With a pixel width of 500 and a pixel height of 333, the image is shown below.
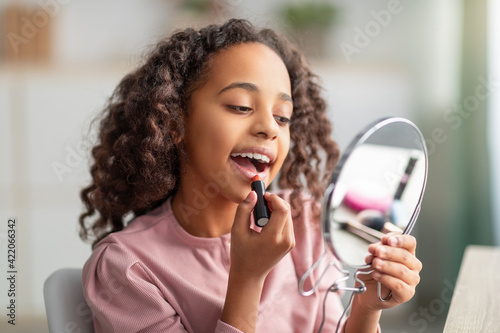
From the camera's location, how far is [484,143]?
268 cm

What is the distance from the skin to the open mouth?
1 cm

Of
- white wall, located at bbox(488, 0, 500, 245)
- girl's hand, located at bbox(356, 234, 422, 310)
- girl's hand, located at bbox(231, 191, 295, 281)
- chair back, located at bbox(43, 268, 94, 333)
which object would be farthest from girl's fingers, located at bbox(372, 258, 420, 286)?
white wall, located at bbox(488, 0, 500, 245)

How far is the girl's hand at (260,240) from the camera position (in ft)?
2.98

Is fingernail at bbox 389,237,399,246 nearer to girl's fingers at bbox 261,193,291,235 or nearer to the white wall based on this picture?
girl's fingers at bbox 261,193,291,235

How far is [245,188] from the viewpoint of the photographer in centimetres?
102

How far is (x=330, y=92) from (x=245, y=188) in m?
1.83

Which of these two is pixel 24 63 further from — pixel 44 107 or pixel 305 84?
pixel 305 84

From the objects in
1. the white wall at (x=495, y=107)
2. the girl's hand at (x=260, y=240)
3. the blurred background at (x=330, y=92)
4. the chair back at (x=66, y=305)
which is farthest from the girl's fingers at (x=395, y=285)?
the white wall at (x=495, y=107)

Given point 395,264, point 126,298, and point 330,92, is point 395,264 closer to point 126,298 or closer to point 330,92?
Answer: point 126,298

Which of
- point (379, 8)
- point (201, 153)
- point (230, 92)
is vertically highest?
point (379, 8)

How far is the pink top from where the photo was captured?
988 mm

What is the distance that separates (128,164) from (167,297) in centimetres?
25

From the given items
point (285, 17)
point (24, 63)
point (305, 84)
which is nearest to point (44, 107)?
point (24, 63)

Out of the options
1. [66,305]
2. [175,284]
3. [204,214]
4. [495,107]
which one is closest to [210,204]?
[204,214]
